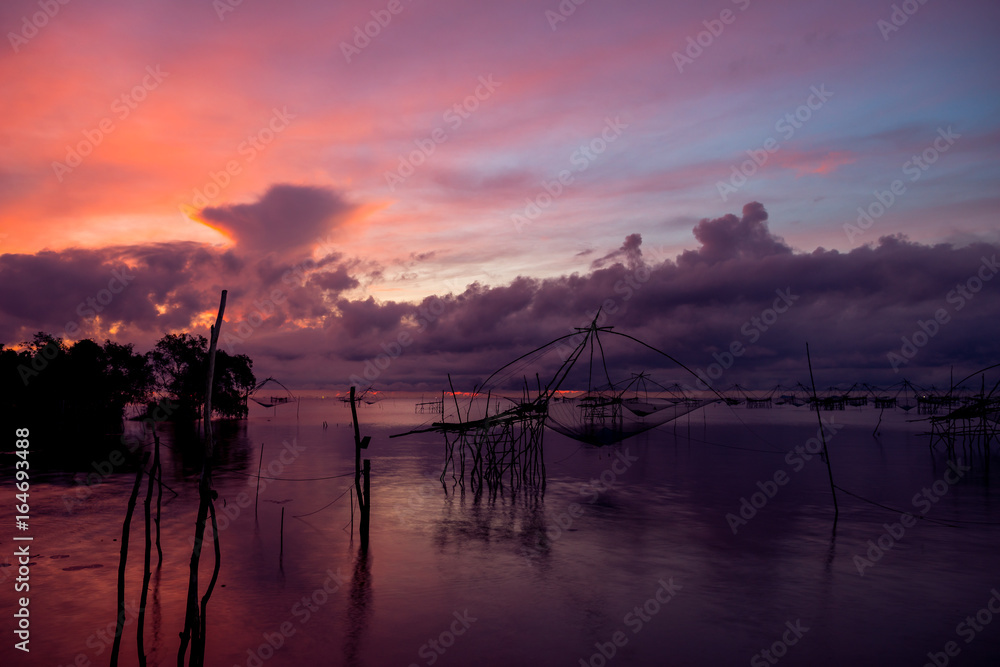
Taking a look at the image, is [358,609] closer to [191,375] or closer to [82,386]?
[82,386]

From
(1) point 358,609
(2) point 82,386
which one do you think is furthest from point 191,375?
(1) point 358,609

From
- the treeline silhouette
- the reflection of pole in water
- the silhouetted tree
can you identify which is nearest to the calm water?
the reflection of pole in water

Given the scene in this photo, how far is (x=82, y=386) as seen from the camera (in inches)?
1157

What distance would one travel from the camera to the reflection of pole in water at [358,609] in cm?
600

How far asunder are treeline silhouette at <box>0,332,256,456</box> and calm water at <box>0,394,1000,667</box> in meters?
11.7

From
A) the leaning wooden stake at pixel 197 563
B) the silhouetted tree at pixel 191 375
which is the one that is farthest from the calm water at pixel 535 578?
the silhouetted tree at pixel 191 375

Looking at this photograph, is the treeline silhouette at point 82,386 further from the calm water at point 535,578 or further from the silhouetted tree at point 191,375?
the calm water at point 535,578

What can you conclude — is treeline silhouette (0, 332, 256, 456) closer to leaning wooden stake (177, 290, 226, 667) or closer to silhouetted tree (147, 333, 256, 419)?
silhouetted tree (147, 333, 256, 419)

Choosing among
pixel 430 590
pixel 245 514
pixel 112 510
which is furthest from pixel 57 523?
pixel 430 590

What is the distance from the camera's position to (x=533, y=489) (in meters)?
15.5

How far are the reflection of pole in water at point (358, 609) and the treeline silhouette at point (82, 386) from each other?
14.6 metres

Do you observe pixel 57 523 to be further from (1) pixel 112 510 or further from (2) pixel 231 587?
(2) pixel 231 587

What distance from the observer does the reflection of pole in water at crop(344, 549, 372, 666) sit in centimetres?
600

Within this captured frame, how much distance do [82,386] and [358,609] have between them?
29185 millimetres
